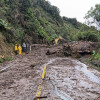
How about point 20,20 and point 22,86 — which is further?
point 20,20

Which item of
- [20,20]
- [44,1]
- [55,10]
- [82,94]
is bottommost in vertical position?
[82,94]

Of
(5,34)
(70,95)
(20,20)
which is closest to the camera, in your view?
(70,95)

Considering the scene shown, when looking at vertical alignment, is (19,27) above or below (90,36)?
above

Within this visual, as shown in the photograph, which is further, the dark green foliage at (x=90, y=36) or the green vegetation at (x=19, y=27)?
the dark green foliage at (x=90, y=36)

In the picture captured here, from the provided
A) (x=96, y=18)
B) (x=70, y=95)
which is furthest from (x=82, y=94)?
(x=96, y=18)

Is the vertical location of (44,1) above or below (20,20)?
above

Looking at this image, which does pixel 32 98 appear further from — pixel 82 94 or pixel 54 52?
pixel 54 52

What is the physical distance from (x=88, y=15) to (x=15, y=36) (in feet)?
63.3

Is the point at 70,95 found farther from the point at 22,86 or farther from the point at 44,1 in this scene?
the point at 44,1

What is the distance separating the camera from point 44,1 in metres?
61.8

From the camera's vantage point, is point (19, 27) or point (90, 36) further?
point (90, 36)

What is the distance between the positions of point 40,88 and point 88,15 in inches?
1102

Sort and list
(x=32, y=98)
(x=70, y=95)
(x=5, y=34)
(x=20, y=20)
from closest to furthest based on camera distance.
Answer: (x=32, y=98) < (x=70, y=95) < (x=5, y=34) < (x=20, y=20)

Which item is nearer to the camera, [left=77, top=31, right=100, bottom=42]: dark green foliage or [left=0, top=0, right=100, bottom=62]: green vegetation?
[left=0, top=0, right=100, bottom=62]: green vegetation
